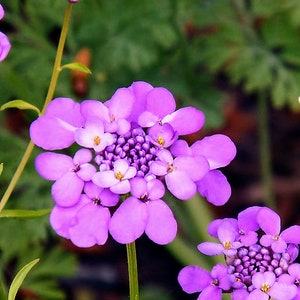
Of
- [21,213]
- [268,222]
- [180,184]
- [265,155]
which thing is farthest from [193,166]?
[265,155]

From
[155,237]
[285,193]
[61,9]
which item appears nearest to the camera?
[155,237]

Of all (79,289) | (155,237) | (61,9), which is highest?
(155,237)

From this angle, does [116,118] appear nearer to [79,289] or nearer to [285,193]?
[79,289]

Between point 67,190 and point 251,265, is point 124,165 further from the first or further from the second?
point 251,265

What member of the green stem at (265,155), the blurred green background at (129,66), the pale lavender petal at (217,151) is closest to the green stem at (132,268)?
the pale lavender petal at (217,151)

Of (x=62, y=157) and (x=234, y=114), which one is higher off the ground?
(x=62, y=157)

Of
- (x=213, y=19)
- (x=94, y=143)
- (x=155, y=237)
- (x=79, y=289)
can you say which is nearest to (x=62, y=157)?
(x=94, y=143)
